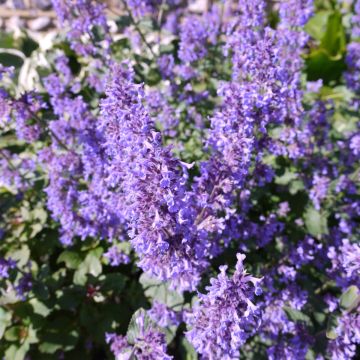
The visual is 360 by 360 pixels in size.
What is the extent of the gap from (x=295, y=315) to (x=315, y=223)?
2.84 feet

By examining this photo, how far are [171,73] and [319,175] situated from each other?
6.09ft

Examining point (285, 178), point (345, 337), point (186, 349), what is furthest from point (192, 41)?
point (345, 337)

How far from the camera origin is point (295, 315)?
3.75 meters

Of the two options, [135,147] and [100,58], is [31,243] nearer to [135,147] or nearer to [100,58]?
[100,58]

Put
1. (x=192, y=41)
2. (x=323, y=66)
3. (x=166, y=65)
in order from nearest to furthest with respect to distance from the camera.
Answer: (x=192, y=41) → (x=166, y=65) → (x=323, y=66)

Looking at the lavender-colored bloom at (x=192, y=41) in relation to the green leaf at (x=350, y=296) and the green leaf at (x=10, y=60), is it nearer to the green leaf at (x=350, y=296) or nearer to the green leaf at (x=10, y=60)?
the green leaf at (x=10, y=60)

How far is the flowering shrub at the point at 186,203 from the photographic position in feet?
8.90

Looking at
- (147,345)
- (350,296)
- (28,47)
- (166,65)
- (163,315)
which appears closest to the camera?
(147,345)

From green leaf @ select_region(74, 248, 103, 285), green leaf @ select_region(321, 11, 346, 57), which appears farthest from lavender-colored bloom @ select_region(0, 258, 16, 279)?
green leaf @ select_region(321, 11, 346, 57)

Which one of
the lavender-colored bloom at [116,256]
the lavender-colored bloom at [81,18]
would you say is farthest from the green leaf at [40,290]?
the lavender-colored bloom at [81,18]

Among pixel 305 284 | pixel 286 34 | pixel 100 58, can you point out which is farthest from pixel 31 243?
pixel 286 34

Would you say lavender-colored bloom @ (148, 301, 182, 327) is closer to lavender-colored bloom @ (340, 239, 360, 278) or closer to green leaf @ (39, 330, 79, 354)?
green leaf @ (39, 330, 79, 354)

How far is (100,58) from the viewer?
4.96 m

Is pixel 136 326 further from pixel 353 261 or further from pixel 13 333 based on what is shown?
pixel 13 333
